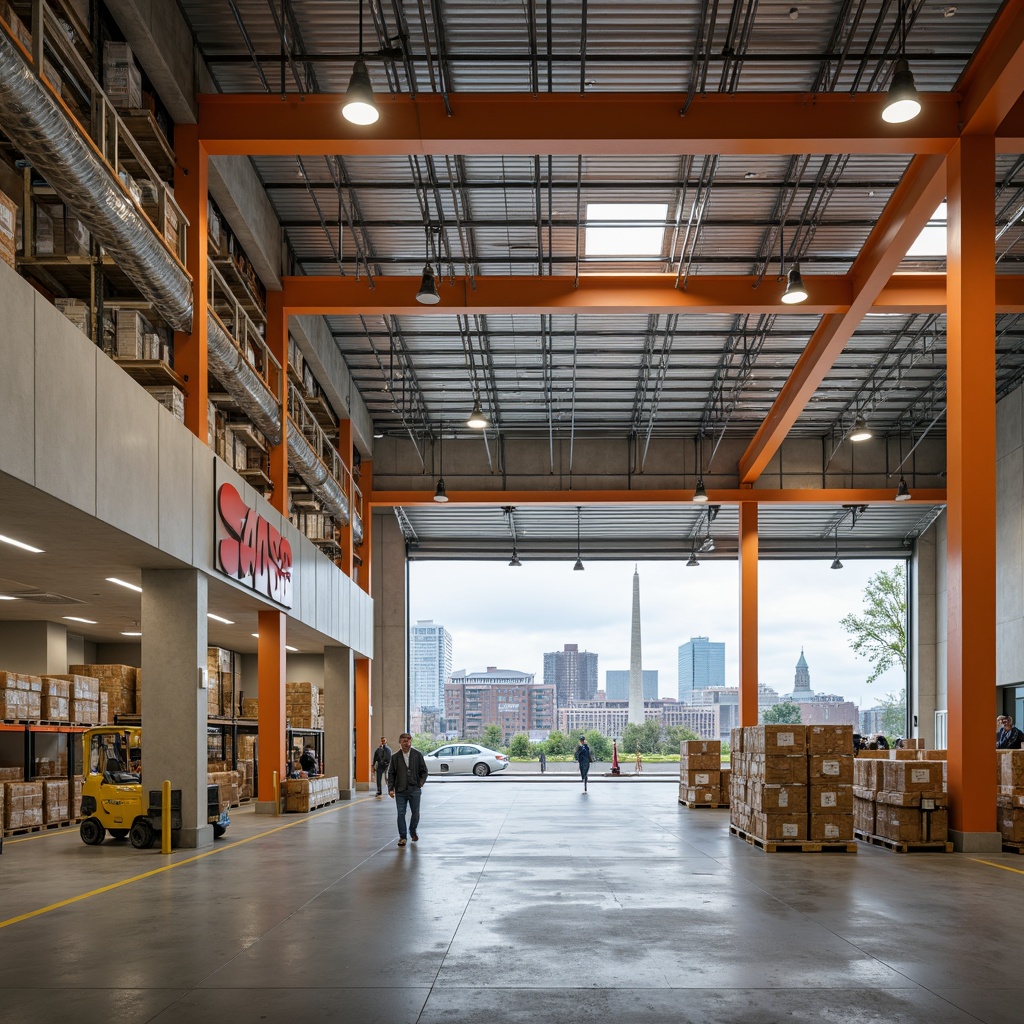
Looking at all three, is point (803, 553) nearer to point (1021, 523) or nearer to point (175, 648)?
point (1021, 523)

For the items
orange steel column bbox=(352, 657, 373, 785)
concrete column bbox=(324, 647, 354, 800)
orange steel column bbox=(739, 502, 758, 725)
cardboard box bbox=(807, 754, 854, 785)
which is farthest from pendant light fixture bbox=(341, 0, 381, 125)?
orange steel column bbox=(352, 657, 373, 785)

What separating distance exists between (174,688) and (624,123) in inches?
374

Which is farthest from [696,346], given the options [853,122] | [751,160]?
[853,122]

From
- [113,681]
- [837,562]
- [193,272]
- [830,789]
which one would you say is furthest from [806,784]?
[837,562]

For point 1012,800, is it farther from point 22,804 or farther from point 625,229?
point 22,804

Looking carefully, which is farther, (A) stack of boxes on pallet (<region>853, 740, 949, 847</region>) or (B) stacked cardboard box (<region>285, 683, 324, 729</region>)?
(B) stacked cardboard box (<region>285, 683, 324, 729</region>)

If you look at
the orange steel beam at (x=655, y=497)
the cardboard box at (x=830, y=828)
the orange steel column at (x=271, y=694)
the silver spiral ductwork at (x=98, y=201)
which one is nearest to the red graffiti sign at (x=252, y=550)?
the orange steel column at (x=271, y=694)

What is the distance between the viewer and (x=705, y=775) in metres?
24.3

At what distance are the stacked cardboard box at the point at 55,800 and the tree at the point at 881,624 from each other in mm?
36737

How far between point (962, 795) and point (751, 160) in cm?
1013

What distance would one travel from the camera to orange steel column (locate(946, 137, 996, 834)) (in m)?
14.0

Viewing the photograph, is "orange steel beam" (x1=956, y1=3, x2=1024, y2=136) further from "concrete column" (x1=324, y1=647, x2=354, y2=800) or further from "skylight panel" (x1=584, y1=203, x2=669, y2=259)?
"concrete column" (x1=324, y1=647, x2=354, y2=800)

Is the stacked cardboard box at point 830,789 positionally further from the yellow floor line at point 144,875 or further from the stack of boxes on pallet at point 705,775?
the stack of boxes on pallet at point 705,775

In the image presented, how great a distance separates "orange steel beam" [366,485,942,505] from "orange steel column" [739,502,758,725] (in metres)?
1.39
